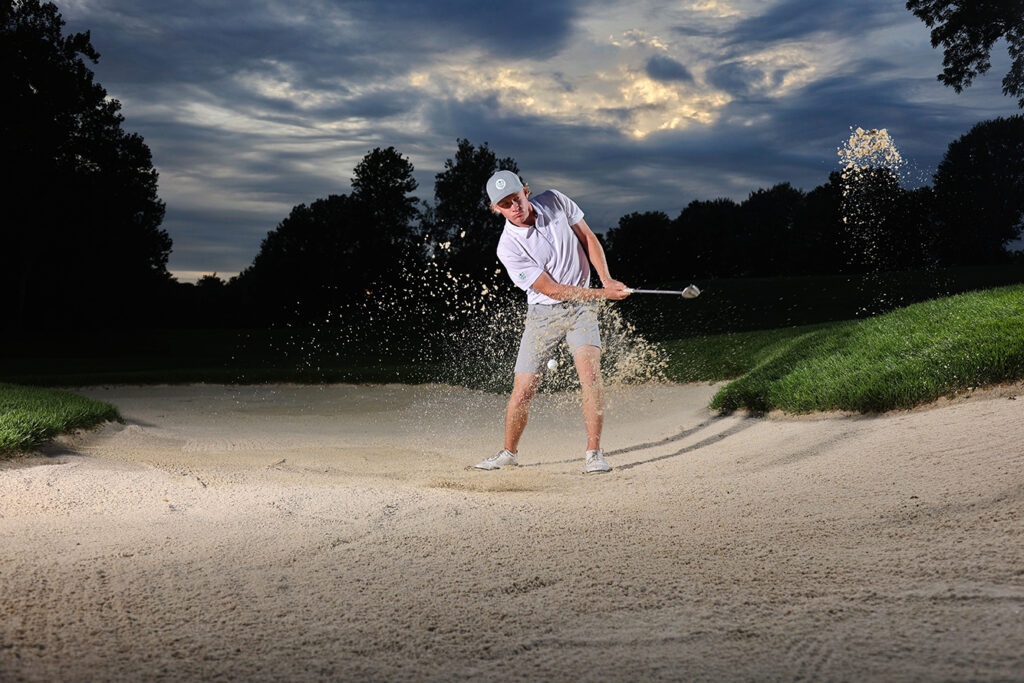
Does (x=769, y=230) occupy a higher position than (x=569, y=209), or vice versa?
(x=769, y=230)

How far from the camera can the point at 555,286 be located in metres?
6.04

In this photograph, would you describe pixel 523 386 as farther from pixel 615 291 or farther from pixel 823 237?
pixel 823 237


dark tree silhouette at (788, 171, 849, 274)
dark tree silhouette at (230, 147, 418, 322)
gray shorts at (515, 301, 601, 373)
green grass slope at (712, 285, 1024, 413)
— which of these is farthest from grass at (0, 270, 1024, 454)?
dark tree silhouette at (788, 171, 849, 274)

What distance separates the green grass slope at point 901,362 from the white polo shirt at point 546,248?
116 inches

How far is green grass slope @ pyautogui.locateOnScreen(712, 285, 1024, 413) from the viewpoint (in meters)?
6.91

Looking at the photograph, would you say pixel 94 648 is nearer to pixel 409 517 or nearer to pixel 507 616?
pixel 507 616

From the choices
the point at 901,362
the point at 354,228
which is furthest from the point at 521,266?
the point at 354,228

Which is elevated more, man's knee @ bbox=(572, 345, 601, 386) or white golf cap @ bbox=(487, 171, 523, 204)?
white golf cap @ bbox=(487, 171, 523, 204)

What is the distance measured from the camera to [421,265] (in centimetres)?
4428

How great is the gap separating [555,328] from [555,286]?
1.33ft

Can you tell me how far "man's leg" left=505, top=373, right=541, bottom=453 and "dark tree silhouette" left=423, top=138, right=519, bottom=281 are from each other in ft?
104

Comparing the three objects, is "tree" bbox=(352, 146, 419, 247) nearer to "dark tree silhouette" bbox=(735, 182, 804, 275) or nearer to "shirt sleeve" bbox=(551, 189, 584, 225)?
"dark tree silhouette" bbox=(735, 182, 804, 275)

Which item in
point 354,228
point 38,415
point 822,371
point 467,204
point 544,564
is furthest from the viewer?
point 354,228

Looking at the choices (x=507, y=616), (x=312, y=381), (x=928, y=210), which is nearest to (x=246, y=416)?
(x=312, y=381)
